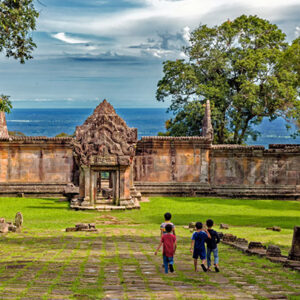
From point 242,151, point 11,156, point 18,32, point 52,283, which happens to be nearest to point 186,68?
point 242,151

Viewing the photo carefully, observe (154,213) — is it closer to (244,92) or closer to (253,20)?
(244,92)

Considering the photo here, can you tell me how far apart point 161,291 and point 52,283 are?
7.66 ft

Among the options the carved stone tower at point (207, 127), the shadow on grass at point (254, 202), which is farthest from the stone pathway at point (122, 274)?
the carved stone tower at point (207, 127)

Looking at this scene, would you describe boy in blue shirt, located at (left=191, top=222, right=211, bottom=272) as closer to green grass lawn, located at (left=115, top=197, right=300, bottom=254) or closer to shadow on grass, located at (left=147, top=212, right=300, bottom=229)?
green grass lawn, located at (left=115, top=197, right=300, bottom=254)

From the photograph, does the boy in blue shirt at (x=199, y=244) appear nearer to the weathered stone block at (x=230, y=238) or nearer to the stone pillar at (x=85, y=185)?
the weathered stone block at (x=230, y=238)

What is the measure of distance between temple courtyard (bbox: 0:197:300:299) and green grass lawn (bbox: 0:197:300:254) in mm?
49

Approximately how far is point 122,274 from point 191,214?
14872 mm

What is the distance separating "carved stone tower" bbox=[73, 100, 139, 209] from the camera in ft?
91.5

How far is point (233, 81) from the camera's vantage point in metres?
44.0

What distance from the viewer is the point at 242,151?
34281 millimetres

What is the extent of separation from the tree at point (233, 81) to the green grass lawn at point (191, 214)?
10.5m

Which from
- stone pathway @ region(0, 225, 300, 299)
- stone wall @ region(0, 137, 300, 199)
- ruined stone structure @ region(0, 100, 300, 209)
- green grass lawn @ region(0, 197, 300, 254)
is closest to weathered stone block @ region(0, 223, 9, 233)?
green grass lawn @ region(0, 197, 300, 254)

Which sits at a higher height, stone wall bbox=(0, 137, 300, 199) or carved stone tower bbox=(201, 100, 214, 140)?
carved stone tower bbox=(201, 100, 214, 140)

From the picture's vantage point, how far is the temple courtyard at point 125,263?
1032 centimetres
